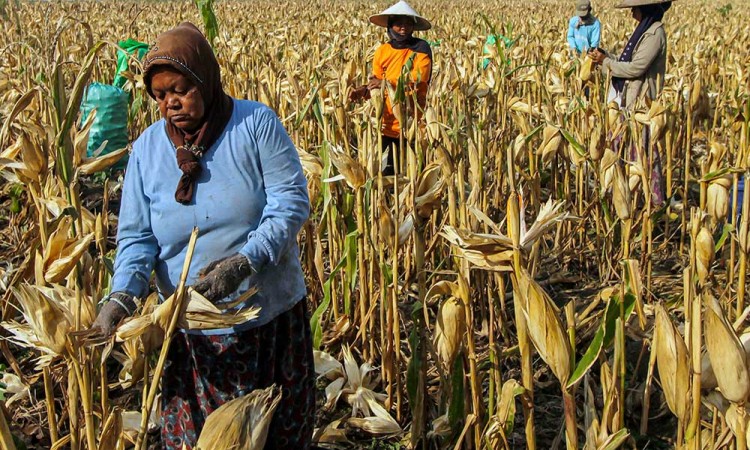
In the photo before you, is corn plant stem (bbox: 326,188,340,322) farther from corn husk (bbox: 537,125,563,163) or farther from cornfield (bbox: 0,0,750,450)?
corn husk (bbox: 537,125,563,163)

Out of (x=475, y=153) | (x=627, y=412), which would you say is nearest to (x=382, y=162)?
(x=475, y=153)

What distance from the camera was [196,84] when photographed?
1.76 meters

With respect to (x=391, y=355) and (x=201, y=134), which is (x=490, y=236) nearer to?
(x=201, y=134)

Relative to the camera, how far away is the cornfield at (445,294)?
142 centimetres

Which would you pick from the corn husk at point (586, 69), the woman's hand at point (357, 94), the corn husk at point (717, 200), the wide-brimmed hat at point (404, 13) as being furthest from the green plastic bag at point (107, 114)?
the corn husk at point (717, 200)

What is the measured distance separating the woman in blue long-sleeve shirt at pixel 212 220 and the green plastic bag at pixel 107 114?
326 cm

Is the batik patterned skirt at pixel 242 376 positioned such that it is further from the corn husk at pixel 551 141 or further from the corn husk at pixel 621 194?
the corn husk at pixel 551 141

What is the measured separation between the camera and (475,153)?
8.18 feet

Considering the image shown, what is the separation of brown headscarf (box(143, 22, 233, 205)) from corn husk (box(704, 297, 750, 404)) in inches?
44.1

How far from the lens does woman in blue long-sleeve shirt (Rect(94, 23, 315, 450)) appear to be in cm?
177

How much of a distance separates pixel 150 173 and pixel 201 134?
A: 17 cm

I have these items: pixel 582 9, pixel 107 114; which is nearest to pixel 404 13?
pixel 107 114

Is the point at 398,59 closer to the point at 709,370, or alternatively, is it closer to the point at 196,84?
the point at 196,84

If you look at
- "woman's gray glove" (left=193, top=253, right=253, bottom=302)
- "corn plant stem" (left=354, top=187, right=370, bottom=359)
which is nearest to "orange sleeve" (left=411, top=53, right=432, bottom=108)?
"corn plant stem" (left=354, top=187, right=370, bottom=359)
